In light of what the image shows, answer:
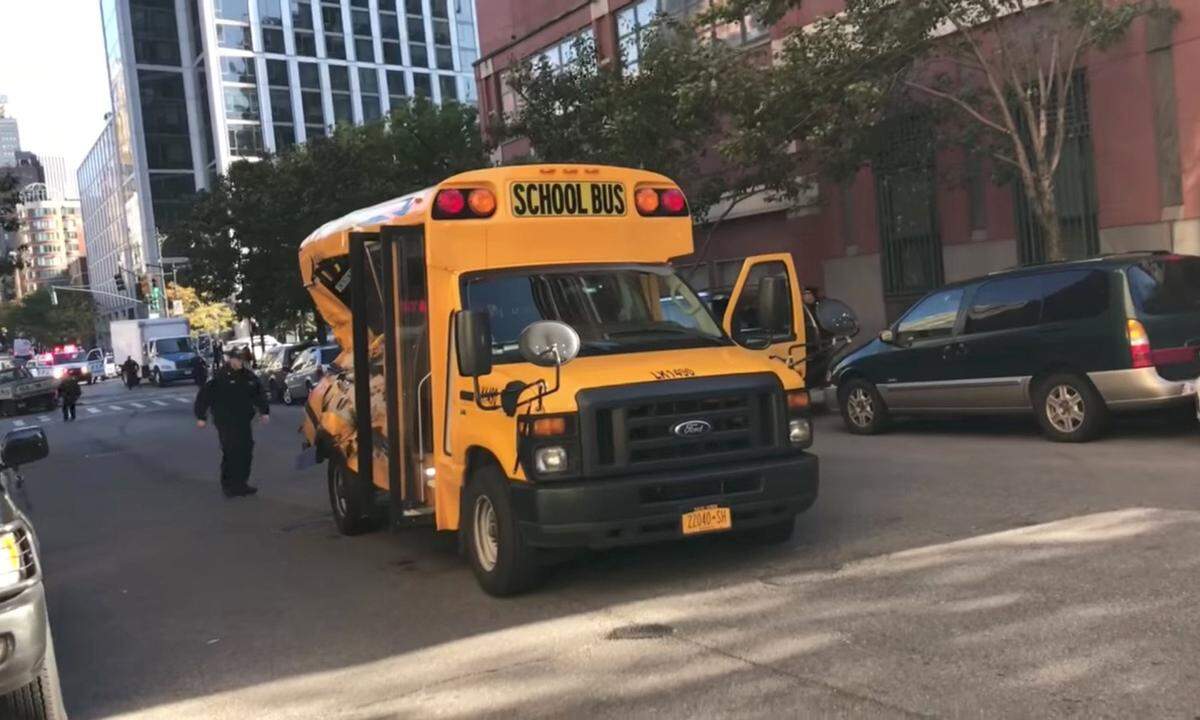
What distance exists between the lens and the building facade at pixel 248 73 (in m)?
77.1

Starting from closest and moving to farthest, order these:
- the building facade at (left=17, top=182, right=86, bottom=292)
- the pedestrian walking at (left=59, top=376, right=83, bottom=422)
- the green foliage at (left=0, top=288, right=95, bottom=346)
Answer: the pedestrian walking at (left=59, top=376, right=83, bottom=422) < the green foliage at (left=0, top=288, right=95, bottom=346) < the building facade at (left=17, top=182, right=86, bottom=292)

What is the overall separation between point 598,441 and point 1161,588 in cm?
298

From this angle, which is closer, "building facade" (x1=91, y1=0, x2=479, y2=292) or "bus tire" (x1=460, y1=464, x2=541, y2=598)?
"bus tire" (x1=460, y1=464, x2=541, y2=598)

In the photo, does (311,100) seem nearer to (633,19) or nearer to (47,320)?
(47,320)

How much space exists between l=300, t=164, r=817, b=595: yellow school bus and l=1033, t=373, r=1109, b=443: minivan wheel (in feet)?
11.5

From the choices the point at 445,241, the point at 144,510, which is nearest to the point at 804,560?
the point at 445,241

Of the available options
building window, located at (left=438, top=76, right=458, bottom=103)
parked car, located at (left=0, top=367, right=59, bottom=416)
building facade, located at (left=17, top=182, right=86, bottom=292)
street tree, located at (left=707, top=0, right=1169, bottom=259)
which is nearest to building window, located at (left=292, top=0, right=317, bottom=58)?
building window, located at (left=438, top=76, right=458, bottom=103)

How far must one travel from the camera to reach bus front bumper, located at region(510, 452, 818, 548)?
5.62 m

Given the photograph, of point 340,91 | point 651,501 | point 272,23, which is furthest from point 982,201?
point 272,23

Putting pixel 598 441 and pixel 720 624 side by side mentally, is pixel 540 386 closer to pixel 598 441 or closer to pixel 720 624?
pixel 598 441

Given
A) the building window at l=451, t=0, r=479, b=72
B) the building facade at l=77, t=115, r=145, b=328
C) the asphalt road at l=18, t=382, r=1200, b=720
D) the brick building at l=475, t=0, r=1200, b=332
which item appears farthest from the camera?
the building facade at l=77, t=115, r=145, b=328

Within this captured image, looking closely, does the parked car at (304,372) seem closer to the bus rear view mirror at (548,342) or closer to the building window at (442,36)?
the bus rear view mirror at (548,342)

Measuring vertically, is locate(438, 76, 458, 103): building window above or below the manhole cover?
above

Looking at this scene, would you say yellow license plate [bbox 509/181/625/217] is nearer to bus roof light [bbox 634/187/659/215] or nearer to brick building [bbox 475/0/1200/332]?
bus roof light [bbox 634/187/659/215]
